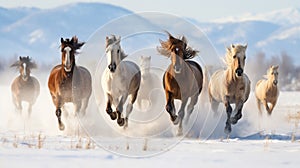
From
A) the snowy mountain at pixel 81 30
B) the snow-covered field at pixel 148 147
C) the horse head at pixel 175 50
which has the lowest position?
the snow-covered field at pixel 148 147

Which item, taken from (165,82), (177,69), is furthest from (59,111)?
(177,69)

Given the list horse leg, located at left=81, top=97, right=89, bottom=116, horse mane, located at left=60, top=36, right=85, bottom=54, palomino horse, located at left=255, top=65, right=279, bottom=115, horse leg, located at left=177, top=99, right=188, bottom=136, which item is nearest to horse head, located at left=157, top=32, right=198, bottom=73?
horse leg, located at left=177, top=99, right=188, bottom=136

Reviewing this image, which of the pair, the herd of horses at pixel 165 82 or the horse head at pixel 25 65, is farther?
the horse head at pixel 25 65

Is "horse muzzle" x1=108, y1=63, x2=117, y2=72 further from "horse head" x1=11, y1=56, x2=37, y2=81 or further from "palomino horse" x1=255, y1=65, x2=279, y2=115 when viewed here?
"palomino horse" x1=255, y1=65, x2=279, y2=115

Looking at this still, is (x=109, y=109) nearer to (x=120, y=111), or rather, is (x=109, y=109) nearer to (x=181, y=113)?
(x=120, y=111)

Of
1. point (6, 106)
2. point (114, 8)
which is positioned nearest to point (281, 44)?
point (114, 8)

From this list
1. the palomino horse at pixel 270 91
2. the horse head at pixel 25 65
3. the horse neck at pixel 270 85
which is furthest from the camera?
the horse neck at pixel 270 85

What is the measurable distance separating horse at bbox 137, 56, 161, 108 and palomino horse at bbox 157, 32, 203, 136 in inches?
25.2

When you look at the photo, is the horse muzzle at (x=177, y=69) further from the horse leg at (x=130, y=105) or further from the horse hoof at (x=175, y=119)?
the horse leg at (x=130, y=105)

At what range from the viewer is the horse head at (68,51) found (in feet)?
38.2

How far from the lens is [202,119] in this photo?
11891mm

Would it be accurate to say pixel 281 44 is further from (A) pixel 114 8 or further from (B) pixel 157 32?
(B) pixel 157 32

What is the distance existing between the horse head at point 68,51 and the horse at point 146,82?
1143 millimetres

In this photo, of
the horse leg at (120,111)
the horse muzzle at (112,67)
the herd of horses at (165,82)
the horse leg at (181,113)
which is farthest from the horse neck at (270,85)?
the horse muzzle at (112,67)
